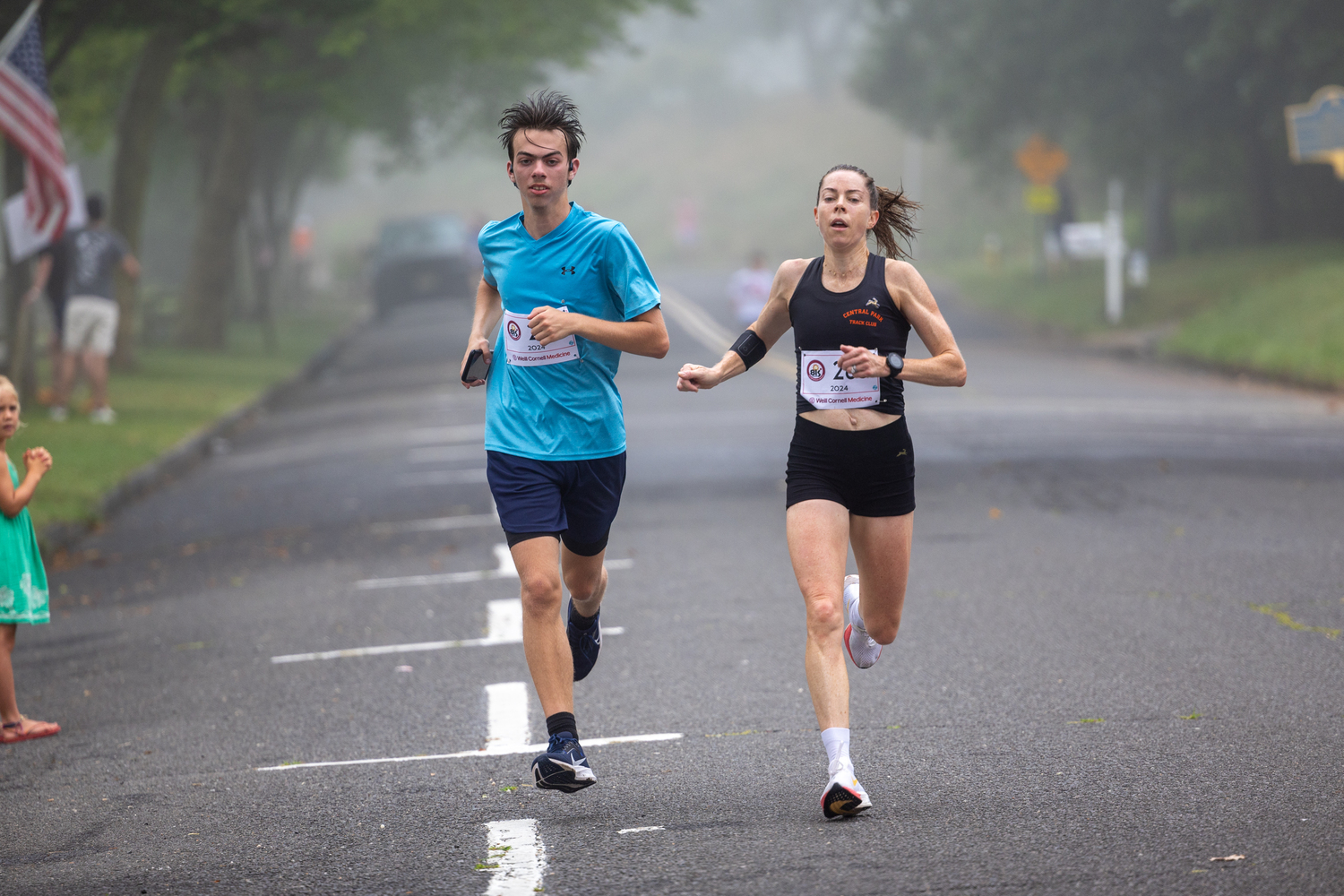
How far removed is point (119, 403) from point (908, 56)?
90.2 feet

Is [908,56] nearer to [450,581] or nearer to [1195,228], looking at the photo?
[1195,228]

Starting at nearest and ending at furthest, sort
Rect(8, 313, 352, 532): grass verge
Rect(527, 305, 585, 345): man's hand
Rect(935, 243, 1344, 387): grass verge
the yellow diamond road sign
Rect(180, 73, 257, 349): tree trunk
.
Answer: Rect(527, 305, 585, 345): man's hand → Rect(8, 313, 352, 532): grass verge → Rect(935, 243, 1344, 387): grass verge → Rect(180, 73, 257, 349): tree trunk → the yellow diamond road sign

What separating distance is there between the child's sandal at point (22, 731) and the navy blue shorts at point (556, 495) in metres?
2.42

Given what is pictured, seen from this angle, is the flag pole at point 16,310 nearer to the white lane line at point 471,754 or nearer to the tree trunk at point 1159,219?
the white lane line at point 471,754

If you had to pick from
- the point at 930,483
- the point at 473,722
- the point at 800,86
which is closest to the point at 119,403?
the point at 930,483

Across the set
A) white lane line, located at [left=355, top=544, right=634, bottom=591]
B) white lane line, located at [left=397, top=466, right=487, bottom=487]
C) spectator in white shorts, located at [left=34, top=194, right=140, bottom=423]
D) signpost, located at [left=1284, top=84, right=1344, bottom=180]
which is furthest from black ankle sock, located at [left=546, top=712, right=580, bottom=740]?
signpost, located at [left=1284, top=84, right=1344, bottom=180]

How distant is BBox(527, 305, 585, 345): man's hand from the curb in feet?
24.9

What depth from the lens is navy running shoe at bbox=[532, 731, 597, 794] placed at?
522 centimetres

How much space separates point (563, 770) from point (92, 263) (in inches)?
599

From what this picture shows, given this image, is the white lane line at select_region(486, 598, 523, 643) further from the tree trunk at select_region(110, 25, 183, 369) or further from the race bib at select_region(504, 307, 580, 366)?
the tree trunk at select_region(110, 25, 183, 369)

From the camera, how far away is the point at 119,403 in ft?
68.1

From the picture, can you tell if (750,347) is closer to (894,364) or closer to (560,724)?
(894,364)

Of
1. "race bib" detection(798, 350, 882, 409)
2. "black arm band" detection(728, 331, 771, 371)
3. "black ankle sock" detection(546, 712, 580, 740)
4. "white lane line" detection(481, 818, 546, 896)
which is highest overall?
"black arm band" detection(728, 331, 771, 371)

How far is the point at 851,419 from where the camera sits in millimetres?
5594
